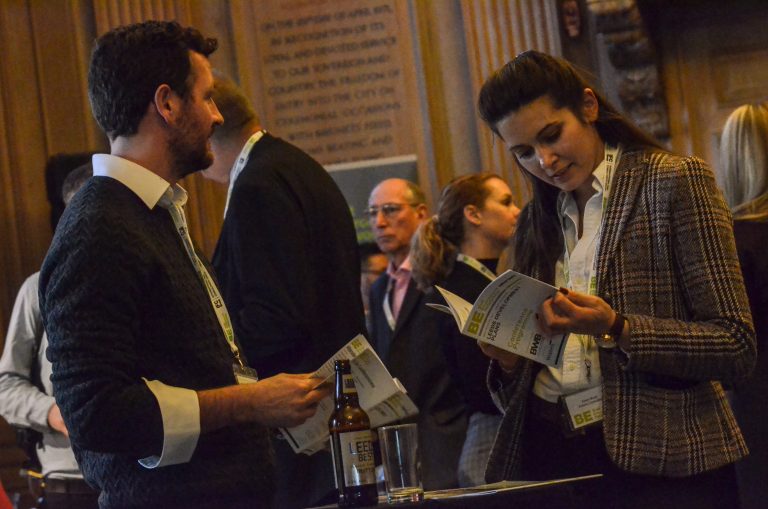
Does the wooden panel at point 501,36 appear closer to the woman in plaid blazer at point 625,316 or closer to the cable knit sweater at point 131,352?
the woman in plaid blazer at point 625,316

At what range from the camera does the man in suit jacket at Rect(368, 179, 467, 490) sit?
4.12 metres

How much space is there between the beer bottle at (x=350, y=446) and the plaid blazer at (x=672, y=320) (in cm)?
44

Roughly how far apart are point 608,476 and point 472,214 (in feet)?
6.22

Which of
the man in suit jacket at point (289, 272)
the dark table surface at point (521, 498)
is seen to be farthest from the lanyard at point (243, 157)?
the dark table surface at point (521, 498)

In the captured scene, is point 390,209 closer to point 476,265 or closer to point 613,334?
point 476,265

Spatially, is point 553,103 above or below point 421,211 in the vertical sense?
above

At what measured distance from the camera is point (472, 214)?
4062 millimetres

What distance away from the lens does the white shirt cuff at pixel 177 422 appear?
197cm

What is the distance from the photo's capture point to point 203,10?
5863mm

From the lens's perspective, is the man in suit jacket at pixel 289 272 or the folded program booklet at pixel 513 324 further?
the man in suit jacket at pixel 289 272

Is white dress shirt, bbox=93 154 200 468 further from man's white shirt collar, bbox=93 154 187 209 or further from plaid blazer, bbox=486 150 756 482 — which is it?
plaid blazer, bbox=486 150 756 482

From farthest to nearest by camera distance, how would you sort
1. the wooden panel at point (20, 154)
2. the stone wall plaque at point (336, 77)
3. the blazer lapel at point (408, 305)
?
the stone wall plaque at point (336, 77) < the wooden panel at point (20, 154) < the blazer lapel at point (408, 305)

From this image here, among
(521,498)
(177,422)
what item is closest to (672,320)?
(521,498)

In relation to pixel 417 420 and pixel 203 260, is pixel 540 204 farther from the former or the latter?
pixel 417 420
